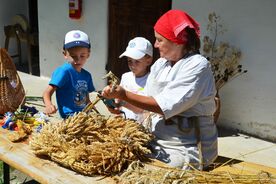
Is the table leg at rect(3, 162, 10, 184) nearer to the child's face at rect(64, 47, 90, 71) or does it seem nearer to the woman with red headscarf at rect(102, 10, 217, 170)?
the child's face at rect(64, 47, 90, 71)

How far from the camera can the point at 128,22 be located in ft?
21.6

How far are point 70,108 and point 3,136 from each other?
689 mm

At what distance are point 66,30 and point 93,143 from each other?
5.58 m

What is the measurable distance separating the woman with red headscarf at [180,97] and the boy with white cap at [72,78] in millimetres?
831

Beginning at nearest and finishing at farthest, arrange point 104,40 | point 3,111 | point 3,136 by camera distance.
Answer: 1. point 3,136
2. point 3,111
3. point 104,40

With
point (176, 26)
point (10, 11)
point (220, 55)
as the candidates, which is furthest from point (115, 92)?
point (10, 11)

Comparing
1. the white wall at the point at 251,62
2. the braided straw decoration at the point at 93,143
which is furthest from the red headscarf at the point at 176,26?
the white wall at the point at 251,62

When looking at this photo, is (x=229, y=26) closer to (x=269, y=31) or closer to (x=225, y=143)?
(x=269, y=31)

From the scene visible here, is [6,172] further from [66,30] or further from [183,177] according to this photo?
[66,30]

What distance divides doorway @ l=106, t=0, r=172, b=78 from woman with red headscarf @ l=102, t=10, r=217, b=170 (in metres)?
3.56

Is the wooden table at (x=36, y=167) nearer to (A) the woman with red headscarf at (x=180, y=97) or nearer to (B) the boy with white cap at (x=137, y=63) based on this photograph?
(A) the woman with red headscarf at (x=180, y=97)

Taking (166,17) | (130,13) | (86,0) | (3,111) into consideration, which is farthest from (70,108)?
(86,0)

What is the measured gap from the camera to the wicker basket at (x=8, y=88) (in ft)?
10.8

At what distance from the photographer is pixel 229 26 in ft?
17.1
